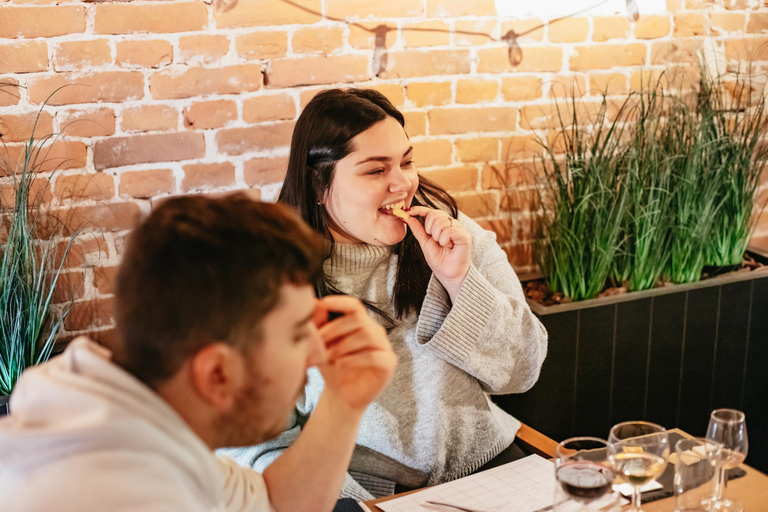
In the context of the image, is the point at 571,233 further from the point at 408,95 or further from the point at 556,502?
the point at 556,502

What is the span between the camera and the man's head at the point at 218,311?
2.67 feet

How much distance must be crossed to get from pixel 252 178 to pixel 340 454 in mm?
1326

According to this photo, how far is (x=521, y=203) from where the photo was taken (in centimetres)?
271

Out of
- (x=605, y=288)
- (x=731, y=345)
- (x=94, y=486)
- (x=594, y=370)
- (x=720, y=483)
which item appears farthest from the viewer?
(x=731, y=345)

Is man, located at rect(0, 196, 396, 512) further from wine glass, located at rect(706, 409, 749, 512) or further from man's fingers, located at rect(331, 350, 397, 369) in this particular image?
wine glass, located at rect(706, 409, 749, 512)

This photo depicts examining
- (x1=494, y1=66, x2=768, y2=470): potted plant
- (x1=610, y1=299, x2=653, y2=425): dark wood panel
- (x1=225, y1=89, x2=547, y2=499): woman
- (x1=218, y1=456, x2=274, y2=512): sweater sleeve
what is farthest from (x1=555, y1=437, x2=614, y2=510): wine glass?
(x1=610, y1=299, x2=653, y2=425): dark wood panel

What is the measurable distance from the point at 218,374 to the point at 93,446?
0.14 m

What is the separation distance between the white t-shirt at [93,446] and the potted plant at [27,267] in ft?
3.83

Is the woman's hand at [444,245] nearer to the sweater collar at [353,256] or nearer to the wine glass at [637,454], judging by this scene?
the sweater collar at [353,256]

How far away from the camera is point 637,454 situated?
1204 millimetres

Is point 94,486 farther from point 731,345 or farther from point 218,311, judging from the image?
point 731,345

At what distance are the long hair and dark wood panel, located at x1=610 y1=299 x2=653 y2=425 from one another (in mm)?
1010

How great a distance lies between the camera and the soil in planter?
257cm

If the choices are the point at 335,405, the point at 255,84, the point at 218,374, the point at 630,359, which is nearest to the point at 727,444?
the point at 335,405
